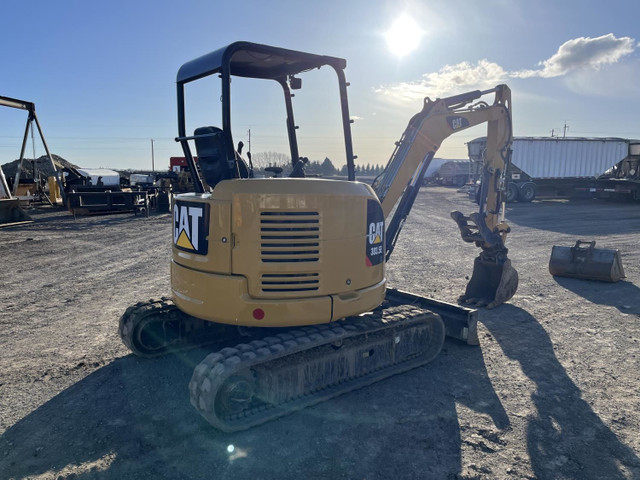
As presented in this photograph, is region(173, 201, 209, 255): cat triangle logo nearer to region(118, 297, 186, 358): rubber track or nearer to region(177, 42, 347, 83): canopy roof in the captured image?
region(118, 297, 186, 358): rubber track

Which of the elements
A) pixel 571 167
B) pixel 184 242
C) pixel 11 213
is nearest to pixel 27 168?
pixel 11 213

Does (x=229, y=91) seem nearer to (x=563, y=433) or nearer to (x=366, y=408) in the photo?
(x=366, y=408)

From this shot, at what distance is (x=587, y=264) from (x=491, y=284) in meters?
2.64

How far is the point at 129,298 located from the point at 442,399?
527 centimetres

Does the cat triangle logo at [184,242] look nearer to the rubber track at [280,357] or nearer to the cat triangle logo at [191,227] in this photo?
the cat triangle logo at [191,227]

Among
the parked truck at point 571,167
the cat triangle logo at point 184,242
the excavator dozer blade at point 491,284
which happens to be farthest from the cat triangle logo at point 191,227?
the parked truck at point 571,167

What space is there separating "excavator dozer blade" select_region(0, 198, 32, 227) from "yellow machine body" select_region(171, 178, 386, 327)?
1516 centimetres

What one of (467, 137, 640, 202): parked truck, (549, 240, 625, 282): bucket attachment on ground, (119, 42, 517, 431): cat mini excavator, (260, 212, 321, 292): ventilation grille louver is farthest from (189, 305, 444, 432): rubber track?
(467, 137, 640, 202): parked truck

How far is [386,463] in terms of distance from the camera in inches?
129

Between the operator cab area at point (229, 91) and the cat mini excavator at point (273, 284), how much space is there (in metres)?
0.01

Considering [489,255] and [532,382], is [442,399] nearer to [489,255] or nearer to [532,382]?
[532,382]

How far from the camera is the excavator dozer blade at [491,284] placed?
22.5 feet

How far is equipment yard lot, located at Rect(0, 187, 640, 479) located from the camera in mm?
3266

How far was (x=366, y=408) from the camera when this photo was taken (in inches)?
158
